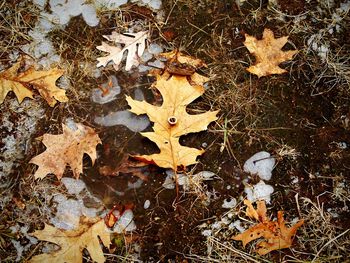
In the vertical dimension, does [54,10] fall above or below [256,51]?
above

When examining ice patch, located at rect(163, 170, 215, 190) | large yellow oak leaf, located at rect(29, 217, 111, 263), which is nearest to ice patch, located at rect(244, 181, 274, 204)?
ice patch, located at rect(163, 170, 215, 190)


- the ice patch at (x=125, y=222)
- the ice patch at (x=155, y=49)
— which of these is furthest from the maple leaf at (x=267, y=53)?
the ice patch at (x=125, y=222)

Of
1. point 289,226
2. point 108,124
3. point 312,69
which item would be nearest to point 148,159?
point 108,124

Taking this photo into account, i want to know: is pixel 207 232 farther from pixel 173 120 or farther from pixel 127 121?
pixel 127 121

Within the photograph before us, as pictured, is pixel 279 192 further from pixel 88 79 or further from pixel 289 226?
pixel 88 79

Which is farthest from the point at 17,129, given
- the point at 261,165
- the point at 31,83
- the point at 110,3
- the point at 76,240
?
the point at 261,165

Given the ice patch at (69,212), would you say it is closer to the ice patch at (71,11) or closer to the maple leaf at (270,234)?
the maple leaf at (270,234)
